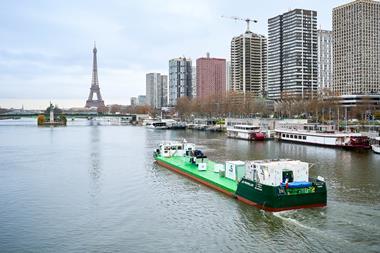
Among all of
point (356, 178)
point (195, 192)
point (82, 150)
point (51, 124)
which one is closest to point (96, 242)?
point (195, 192)

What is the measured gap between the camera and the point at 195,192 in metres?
35.3

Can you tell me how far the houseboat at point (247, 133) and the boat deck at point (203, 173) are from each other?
137 feet

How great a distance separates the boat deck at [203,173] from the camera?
34.6 metres

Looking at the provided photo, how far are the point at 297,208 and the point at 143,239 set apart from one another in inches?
436

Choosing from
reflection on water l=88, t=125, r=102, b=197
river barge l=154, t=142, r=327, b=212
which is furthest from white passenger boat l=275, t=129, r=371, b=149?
river barge l=154, t=142, r=327, b=212

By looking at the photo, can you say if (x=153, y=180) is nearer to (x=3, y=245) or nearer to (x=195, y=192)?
(x=195, y=192)

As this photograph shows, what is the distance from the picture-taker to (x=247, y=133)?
94.3 meters

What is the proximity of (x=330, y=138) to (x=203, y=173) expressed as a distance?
40.2 m

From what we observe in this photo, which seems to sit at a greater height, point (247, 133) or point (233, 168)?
point (247, 133)

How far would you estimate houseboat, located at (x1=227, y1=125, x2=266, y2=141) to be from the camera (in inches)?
3615

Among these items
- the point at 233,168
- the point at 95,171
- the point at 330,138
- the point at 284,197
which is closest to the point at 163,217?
the point at 284,197

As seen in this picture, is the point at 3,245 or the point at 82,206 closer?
the point at 3,245

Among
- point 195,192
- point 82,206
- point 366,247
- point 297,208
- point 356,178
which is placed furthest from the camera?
point 356,178

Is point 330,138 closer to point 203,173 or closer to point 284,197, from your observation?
point 203,173
